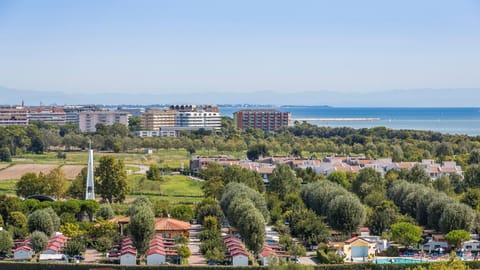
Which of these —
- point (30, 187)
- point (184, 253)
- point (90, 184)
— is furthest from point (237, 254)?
point (30, 187)

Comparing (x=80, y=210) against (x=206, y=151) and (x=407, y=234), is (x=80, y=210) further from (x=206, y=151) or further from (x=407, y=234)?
(x=206, y=151)

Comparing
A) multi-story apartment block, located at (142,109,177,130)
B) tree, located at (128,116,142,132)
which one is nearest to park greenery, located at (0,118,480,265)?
tree, located at (128,116,142,132)

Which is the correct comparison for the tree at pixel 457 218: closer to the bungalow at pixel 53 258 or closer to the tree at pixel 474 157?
the bungalow at pixel 53 258

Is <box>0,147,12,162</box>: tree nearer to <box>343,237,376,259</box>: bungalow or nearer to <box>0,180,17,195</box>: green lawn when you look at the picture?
<box>0,180,17,195</box>: green lawn

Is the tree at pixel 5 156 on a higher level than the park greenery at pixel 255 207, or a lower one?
lower

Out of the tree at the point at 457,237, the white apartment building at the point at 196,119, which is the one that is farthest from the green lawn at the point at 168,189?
the white apartment building at the point at 196,119
